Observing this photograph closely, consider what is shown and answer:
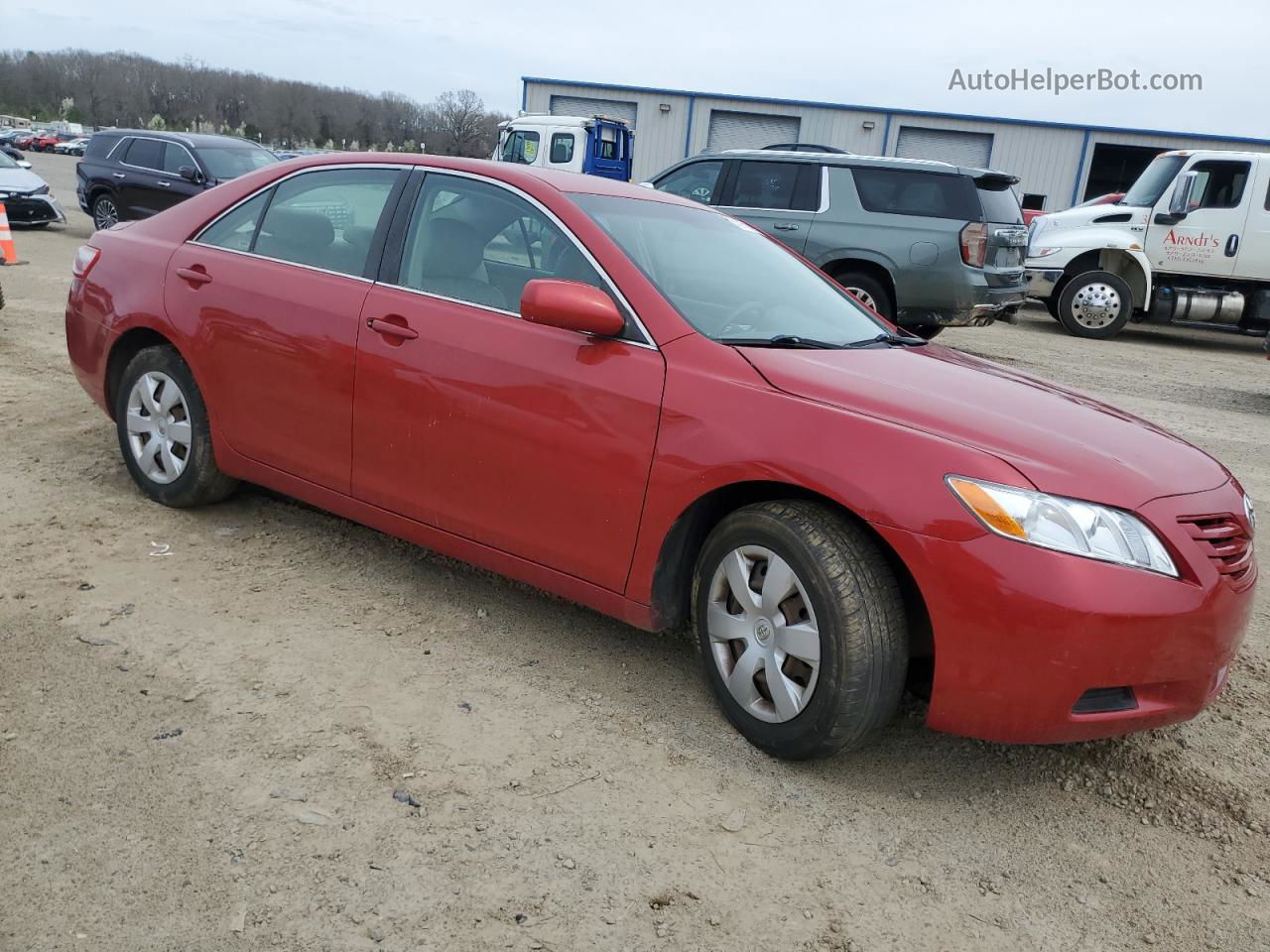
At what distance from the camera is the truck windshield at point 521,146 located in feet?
71.3

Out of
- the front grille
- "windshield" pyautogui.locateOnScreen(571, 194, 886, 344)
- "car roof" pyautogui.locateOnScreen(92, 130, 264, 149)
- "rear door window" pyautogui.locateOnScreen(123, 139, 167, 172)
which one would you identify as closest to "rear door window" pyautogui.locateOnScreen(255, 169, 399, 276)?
"windshield" pyautogui.locateOnScreen(571, 194, 886, 344)

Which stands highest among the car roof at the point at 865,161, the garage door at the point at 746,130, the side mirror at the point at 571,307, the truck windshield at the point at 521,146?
the garage door at the point at 746,130

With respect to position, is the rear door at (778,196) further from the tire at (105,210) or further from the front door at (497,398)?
the tire at (105,210)

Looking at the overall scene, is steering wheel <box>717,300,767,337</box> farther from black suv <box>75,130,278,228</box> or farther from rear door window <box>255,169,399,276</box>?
black suv <box>75,130,278,228</box>

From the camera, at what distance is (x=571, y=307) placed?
3201 mm

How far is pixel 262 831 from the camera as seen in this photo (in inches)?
101

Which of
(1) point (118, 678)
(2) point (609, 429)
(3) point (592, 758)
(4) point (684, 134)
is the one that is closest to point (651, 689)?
(3) point (592, 758)

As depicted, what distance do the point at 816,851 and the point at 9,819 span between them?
6.28ft

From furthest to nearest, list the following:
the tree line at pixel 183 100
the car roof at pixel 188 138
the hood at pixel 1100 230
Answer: the tree line at pixel 183 100 < the car roof at pixel 188 138 < the hood at pixel 1100 230

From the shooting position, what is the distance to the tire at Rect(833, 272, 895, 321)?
10.7 metres

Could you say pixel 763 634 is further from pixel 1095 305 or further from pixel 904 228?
pixel 1095 305

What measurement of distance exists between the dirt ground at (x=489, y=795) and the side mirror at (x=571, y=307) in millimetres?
1108

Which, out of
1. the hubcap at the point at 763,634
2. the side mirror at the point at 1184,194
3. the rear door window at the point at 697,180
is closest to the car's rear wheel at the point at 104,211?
the rear door window at the point at 697,180

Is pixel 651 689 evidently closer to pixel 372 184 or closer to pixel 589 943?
pixel 589 943
